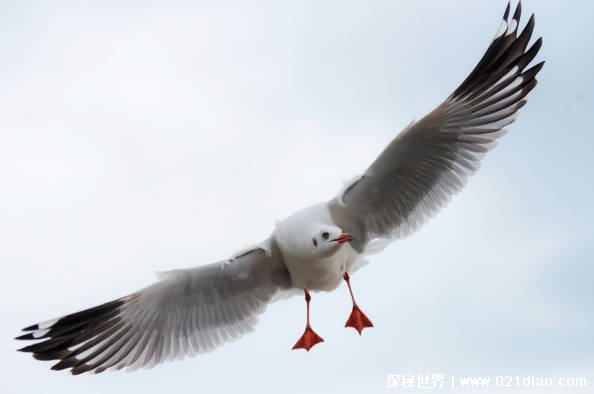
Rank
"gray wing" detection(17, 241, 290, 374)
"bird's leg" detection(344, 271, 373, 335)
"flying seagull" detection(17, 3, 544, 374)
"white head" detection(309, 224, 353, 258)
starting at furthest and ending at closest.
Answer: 1. "bird's leg" detection(344, 271, 373, 335)
2. "gray wing" detection(17, 241, 290, 374)
3. "flying seagull" detection(17, 3, 544, 374)
4. "white head" detection(309, 224, 353, 258)

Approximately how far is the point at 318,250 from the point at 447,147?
138 centimetres

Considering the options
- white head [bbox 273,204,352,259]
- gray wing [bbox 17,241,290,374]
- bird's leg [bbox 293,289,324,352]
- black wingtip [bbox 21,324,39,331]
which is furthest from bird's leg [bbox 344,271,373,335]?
black wingtip [bbox 21,324,39,331]

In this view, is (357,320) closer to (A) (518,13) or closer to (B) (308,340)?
(B) (308,340)

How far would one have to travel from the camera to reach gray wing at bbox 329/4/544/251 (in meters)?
8.56

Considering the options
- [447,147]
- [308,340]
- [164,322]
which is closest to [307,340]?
[308,340]

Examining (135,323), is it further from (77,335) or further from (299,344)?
(299,344)

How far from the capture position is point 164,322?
362 inches

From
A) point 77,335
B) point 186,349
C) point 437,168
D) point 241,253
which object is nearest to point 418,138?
point 437,168

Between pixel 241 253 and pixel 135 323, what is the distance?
118cm

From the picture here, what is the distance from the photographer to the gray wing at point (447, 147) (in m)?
8.56

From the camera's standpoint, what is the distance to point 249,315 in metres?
9.30

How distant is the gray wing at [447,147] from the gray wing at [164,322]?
0.89 meters

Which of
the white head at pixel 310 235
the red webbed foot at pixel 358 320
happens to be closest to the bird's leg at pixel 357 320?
the red webbed foot at pixel 358 320

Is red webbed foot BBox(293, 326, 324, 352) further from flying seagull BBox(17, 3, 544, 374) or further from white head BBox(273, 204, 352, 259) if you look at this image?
white head BBox(273, 204, 352, 259)
